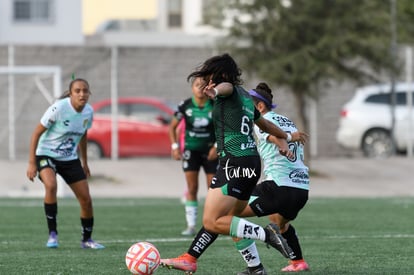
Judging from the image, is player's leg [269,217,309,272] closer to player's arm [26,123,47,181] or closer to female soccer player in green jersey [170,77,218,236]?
player's arm [26,123,47,181]

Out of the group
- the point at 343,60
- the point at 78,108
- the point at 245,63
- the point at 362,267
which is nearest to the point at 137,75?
the point at 245,63

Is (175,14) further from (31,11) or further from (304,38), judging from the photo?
(304,38)

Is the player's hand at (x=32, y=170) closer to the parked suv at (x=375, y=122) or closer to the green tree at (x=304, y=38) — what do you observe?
the green tree at (x=304, y=38)

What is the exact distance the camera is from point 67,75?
29094 mm

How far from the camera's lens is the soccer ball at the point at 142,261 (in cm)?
935

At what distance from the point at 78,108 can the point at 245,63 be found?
48.6 feet

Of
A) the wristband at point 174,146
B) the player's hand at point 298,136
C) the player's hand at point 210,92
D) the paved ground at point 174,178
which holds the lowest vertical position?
the paved ground at point 174,178

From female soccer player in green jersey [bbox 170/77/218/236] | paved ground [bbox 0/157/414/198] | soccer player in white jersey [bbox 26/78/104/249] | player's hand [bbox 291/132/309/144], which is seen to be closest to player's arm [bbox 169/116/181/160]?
female soccer player in green jersey [bbox 170/77/218/236]

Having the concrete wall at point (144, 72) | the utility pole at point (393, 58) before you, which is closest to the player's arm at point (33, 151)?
the concrete wall at point (144, 72)

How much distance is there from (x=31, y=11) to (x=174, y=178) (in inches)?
734

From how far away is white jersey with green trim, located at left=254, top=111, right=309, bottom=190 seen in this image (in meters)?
10.3

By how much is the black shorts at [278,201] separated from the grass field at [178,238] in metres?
0.64

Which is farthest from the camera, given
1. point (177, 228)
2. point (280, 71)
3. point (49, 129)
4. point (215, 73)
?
Answer: point (280, 71)

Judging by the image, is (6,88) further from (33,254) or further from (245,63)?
(33,254)
